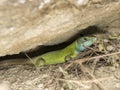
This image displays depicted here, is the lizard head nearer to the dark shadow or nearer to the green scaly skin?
the green scaly skin

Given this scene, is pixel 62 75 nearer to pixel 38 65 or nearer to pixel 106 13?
pixel 38 65

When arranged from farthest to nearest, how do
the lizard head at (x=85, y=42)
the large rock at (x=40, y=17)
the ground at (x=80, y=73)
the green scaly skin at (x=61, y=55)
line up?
the green scaly skin at (x=61, y=55), the lizard head at (x=85, y=42), the ground at (x=80, y=73), the large rock at (x=40, y=17)

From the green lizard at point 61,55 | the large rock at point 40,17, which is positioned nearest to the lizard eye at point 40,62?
the green lizard at point 61,55

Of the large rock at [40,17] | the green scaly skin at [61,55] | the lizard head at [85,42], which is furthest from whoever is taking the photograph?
the green scaly skin at [61,55]

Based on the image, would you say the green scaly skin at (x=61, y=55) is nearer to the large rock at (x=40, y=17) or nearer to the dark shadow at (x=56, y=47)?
the dark shadow at (x=56, y=47)

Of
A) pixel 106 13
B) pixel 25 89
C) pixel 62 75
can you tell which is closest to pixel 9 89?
pixel 25 89

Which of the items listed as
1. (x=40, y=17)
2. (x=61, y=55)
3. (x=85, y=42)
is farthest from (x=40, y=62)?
(x=40, y=17)

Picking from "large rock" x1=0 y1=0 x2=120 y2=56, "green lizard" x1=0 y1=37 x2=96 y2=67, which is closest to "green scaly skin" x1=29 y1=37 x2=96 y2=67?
"green lizard" x1=0 y1=37 x2=96 y2=67
